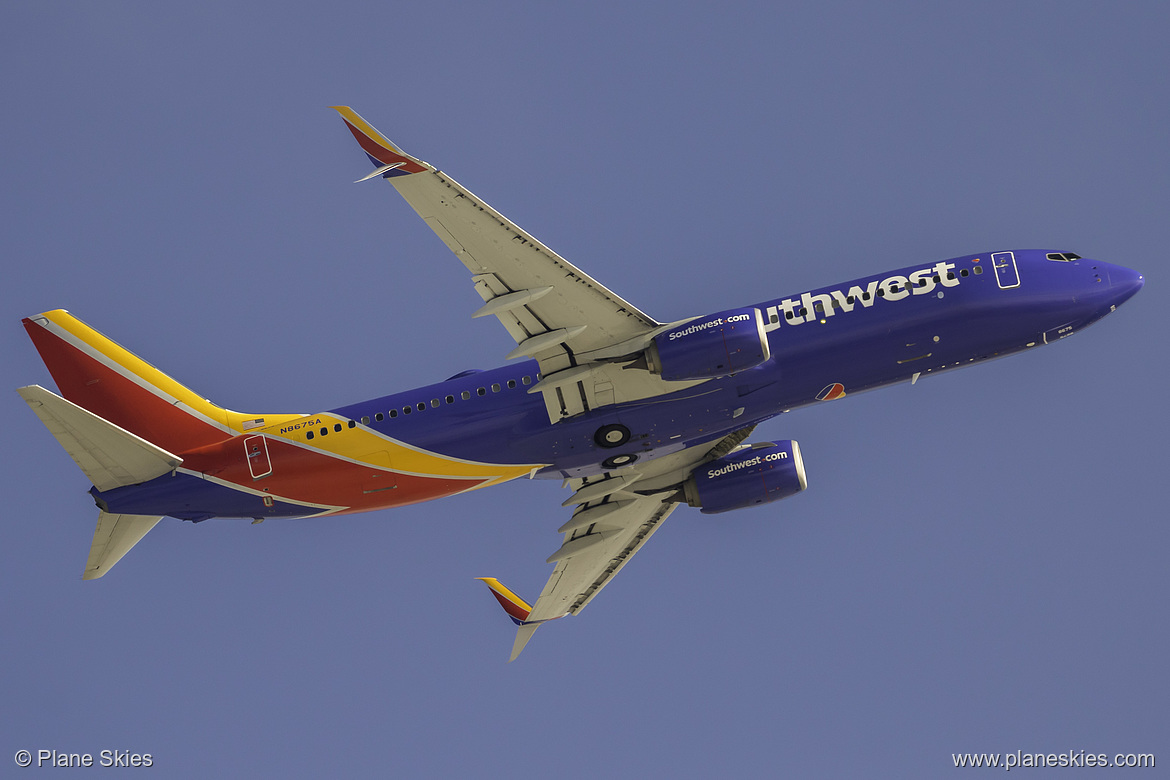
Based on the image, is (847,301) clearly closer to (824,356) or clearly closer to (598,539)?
(824,356)

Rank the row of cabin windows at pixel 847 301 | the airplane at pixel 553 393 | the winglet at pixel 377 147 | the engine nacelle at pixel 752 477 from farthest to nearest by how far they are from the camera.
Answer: the engine nacelle at pixel 752 477 < the row of cabin windows at pixel 847 301 < the airplane at pixel 553 393 < the winglet at pixel 377 147

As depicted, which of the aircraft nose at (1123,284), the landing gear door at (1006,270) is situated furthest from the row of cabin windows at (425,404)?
the aircraft nose at (1123,284)

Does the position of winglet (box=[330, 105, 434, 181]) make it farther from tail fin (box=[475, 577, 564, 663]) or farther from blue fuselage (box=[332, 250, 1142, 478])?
tail fin (box=[475, 577, 564, 663])

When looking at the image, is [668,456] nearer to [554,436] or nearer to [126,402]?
[554,436]

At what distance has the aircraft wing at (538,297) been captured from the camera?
30.9 metres

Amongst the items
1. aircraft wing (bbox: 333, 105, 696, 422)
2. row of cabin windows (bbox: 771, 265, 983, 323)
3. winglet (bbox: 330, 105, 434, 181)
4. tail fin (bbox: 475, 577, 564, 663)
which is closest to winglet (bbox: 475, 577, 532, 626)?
tail fin (bbox: 475, 577, 564, 663)

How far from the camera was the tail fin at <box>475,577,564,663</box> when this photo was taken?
45500 mm

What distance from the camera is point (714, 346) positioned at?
34.9 metres

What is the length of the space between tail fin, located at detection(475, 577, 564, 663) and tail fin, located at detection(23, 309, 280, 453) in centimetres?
1301

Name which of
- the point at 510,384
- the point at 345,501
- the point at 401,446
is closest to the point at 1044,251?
the point at 510,384

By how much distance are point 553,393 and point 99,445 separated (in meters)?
14.7

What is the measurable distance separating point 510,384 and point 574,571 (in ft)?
35.3

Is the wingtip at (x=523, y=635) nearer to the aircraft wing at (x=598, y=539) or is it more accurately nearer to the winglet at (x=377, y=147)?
the aircraft wing at (x=598, y=539)

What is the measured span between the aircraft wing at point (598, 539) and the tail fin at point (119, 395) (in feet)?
42.8
